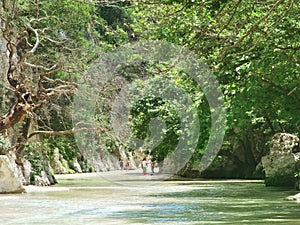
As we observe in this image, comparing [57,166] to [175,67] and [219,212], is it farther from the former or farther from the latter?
[219,212]

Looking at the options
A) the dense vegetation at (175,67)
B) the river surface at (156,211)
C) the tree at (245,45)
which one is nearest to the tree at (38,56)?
the dense vegetation at (175,67)

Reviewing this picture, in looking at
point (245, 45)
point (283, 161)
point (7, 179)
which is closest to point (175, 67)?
point (283, 161)

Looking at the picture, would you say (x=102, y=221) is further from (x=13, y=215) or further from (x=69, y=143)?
(x=69, y=143)

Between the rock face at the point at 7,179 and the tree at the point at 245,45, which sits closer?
the tree at the point at 245,45

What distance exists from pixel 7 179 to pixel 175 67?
7.28 metres

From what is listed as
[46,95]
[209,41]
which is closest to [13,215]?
[209,41]

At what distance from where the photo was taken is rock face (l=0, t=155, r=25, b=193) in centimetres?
1970

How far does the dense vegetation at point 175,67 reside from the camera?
13.5m

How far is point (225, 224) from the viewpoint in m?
10.0

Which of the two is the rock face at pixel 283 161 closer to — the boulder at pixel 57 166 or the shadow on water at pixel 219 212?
the shadow on water at pixel 219 212

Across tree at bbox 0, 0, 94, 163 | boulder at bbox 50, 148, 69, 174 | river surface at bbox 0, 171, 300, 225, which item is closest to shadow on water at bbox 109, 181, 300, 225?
river surface at bbox 0, 171, 300, 225

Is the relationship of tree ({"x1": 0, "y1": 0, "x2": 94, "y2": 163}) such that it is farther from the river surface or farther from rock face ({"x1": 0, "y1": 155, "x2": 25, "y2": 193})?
the river surface

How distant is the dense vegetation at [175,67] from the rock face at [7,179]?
1.68 metres

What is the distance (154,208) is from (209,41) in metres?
3.78
